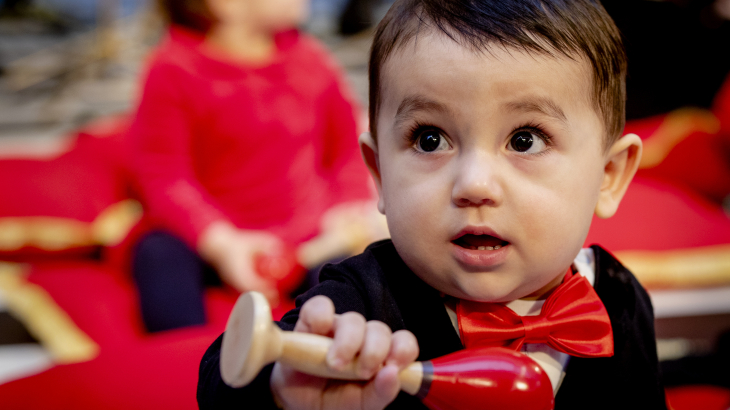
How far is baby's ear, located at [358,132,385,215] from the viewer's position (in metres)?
0.49

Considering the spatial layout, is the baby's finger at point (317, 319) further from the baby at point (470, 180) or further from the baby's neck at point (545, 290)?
the baby's neck at point (545, 290)

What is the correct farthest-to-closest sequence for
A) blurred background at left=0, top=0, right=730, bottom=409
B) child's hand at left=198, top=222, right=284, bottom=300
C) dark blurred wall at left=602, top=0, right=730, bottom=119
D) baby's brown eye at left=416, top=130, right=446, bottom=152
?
1. dark blurred wall at left=602, top=0, right=730, bottom=119
2. child's hand at left=198, top=222, right=284, bottom=300
3. blurred background at left=0, top=0, right=730, bottom=409
4. baby's brown eye at left=416, top=130, right=446, bottom=152

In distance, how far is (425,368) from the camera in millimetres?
356

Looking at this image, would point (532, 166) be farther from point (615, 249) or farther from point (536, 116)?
point (615, 249)

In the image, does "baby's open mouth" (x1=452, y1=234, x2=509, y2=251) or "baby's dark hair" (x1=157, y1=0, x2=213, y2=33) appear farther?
"baby's dark hair" (x1=157, y1=0, x2=213, y2=33)

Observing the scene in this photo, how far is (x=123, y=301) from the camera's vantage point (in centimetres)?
104

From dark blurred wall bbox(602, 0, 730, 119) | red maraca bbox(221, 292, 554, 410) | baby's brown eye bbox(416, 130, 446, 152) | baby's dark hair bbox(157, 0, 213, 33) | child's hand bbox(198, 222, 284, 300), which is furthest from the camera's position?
dark blurred wall bbox(602, 0, 730, 119)

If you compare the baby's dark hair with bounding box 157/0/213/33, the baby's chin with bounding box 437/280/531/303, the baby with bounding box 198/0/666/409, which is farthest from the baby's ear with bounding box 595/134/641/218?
the baby's dark hair with bounding box 157/0/213/33

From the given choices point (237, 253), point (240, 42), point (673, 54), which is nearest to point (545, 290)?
point (237, 253)

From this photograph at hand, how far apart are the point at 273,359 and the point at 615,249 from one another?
3.13 ft

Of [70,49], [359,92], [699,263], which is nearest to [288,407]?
[699,263]

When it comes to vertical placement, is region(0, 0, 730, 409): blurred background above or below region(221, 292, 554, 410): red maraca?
below

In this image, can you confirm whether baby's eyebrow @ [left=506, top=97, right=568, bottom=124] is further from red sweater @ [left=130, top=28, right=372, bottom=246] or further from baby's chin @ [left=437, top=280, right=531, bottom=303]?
red sweater @ [left=130, top=28, right=372, bottom=246]

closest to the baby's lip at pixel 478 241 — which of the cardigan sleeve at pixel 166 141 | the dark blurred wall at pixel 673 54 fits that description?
the cardigan sleeve at pixel 166 141
